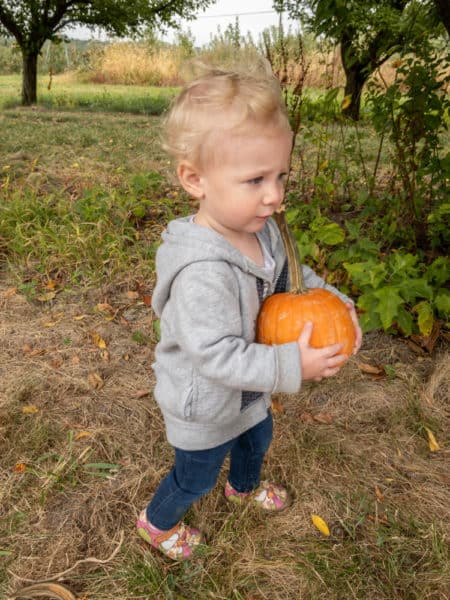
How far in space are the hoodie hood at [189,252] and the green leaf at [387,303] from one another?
117 cm

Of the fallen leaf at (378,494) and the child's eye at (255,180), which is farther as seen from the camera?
the fallen leaf at (378,494)

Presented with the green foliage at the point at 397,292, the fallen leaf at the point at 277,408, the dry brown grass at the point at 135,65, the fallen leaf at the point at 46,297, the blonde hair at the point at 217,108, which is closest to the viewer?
the blonde hair at the point at 217,108

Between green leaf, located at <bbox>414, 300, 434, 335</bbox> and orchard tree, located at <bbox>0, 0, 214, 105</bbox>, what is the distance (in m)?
12.1

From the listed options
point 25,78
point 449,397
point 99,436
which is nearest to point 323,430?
point 449,397

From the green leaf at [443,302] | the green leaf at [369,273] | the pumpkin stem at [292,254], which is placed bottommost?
the green leaf at [443,302]

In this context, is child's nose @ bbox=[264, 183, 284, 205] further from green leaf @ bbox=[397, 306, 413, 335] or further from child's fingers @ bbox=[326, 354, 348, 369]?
green leaf @ bbox=[397, 306, 413, 335]

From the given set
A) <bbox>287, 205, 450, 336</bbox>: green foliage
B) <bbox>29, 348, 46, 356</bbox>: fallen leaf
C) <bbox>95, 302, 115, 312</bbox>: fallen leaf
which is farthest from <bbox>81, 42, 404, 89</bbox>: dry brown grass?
<bbox>29, 348, 46, 356</bbox>: fallen leaf

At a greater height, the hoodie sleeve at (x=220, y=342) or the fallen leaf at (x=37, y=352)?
the hoodie sleeve at (x=220, y=342)

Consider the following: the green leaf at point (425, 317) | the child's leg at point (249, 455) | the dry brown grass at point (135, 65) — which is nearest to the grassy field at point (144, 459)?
the child's leg at point (249, 455)

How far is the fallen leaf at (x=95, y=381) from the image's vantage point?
8.77 ft

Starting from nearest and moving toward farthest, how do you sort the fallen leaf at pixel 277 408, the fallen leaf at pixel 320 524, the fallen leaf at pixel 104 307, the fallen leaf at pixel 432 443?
the fallen leaf at pixel 320 524 → the fallen leaf at pixel 432 443 → the fallen leaf at pixel 277 408 → the fallen leaf at pixel 104 307

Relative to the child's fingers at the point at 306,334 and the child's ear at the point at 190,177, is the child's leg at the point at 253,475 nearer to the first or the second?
the child's fingers at the point at 306,334

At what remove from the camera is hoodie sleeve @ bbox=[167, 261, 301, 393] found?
1225mm

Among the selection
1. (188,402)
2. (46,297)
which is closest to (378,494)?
(188,402)
